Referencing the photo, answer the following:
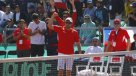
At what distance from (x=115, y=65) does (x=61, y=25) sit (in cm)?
242

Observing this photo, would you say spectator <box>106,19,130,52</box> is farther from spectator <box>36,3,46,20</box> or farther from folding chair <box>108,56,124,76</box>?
spectator <box>36,3,46,20</box>

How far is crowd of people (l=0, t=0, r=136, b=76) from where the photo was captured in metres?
12.2

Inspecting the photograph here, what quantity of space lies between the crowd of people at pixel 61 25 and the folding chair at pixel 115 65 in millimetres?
932

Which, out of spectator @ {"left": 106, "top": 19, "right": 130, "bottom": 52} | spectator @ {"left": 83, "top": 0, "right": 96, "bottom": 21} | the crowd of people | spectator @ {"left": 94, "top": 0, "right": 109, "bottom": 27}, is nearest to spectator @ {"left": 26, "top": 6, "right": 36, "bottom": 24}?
the crowd of people

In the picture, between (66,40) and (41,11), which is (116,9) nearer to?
(41,11)

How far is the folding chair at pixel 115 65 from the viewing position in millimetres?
10922

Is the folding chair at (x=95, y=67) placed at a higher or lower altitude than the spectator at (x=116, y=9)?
lower

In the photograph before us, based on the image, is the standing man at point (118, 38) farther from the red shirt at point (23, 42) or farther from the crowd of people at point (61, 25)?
the red shirt at point (23, 42)

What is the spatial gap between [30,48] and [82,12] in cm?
529

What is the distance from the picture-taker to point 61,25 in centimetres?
1291

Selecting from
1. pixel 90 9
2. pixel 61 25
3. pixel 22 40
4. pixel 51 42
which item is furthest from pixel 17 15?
pixel 61 25

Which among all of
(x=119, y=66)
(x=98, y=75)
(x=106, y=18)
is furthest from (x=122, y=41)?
(x=106, y=18)

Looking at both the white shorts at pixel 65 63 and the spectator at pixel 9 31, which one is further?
the spectator at pixel 9 31

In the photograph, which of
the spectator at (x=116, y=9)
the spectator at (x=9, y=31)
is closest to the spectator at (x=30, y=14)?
the spectator at (x=9, y=31)
